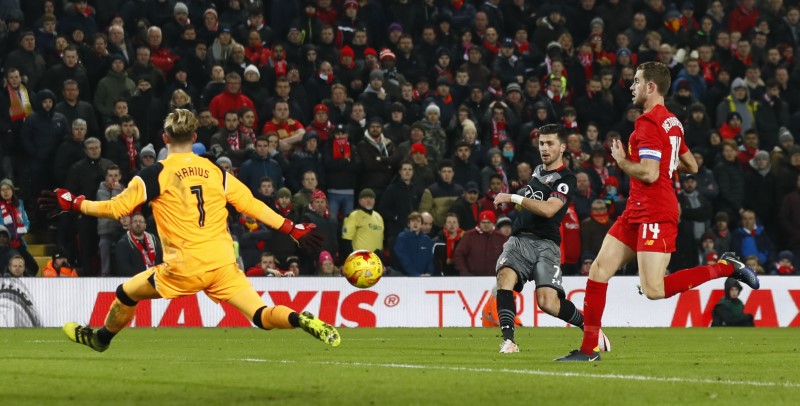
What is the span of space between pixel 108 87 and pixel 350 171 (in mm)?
4054

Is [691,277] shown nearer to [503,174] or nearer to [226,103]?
[503,174]

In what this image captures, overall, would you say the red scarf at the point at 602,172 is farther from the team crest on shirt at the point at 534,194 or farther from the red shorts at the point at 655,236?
the red shorts at the point at 655,236

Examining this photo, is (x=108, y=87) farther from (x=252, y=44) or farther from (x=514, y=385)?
(x=514, y=385)

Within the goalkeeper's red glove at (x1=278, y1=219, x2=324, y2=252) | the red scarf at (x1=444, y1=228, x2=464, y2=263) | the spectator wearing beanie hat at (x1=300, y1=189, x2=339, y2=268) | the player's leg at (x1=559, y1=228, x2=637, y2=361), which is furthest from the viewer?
the red scarf at (x1=444, y1=228, x2=464, y2=263)

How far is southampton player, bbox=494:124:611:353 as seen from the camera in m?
13.0

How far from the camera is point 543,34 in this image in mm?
27719

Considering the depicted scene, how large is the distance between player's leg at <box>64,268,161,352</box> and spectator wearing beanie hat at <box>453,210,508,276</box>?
10.6m

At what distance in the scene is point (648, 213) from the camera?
38.1ft

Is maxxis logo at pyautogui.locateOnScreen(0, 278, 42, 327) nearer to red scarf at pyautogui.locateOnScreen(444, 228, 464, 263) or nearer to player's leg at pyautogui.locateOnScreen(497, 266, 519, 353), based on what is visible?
red scarf at pyautogui.locateOnScreen(444, 228, 464, 263)

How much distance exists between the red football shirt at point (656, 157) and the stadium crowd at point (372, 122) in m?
10.1

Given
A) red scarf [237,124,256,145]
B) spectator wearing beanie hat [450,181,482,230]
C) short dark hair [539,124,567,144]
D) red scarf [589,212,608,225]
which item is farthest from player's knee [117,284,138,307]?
red scarf [589,212,608,225]

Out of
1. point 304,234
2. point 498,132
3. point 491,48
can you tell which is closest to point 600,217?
point 498,132

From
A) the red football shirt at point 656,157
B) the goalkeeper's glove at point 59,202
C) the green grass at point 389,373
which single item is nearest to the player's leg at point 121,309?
the green grass at point 389,373

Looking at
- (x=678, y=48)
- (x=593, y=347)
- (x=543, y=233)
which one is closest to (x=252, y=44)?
(x=678, y=48)
